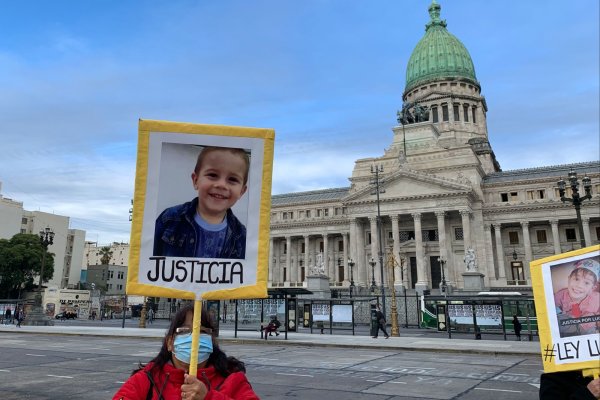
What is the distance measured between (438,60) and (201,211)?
297 feet

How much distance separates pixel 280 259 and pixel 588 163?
46.5 m

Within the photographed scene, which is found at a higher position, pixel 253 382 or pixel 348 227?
pixel 348 227

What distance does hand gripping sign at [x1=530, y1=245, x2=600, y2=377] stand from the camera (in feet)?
11.5

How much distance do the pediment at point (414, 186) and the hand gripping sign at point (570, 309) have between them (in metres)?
57.6

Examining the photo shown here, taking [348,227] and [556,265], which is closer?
[556,265]

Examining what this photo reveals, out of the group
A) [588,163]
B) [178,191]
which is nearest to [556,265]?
[178,191]

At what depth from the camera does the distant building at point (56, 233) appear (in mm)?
77438

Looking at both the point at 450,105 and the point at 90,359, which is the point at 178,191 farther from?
the point at 450,105

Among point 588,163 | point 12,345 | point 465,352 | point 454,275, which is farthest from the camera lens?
point 588,163

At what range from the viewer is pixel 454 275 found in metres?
60.0

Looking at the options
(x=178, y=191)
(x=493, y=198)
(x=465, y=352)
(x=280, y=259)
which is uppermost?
(x=493, y=198)

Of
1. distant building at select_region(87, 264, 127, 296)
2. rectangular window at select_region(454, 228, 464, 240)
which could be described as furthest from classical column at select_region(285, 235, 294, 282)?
distant building at select_region(87, 264, 127, 296)

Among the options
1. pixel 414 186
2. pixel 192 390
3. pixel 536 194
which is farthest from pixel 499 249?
pixel 192 390

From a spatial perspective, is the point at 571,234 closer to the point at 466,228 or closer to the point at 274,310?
the point at 466,228
